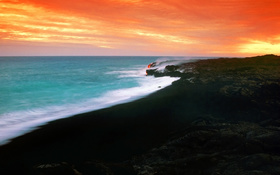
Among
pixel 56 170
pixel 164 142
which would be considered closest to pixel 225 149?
pixel 164 142

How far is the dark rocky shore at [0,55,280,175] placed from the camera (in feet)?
19.6

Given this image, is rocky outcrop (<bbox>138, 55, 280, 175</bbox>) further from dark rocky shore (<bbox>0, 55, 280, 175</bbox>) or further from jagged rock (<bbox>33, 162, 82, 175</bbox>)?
jagged rock (<bbox>33, 162, 82, 175</bbox>)

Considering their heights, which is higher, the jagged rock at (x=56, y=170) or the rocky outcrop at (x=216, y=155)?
the jagged rock at (x=56, y=170)

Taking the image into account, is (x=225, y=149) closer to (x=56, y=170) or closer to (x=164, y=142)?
(x=164, y=142)

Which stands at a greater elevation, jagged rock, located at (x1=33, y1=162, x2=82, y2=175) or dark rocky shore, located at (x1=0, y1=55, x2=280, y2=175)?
jagged rock, located at (x1=33, y1=162, x2=82, y2=175)

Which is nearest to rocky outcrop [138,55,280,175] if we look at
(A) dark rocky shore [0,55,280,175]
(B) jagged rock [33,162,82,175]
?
(A) dark rocky shore [0,55,280,175]

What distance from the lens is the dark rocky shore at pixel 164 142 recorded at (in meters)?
5.98

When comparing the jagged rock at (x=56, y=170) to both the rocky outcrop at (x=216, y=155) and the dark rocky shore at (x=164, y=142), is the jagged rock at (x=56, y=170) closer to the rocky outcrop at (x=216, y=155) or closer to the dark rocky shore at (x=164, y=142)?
the dark rocky shore at (x=164, y=142)

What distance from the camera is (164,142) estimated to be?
8242mm

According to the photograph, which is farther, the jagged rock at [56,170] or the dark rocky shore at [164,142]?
the dark rocky shore at [164,142]

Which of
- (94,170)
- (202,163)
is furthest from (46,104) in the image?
(202,163)

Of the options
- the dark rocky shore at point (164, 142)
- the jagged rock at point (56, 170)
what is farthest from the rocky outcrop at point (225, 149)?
the jagged rock at point (56, 170)

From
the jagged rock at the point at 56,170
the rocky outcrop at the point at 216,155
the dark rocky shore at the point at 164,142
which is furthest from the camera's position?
the dark rocky shore at the point at 164,142

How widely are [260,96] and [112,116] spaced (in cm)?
953
